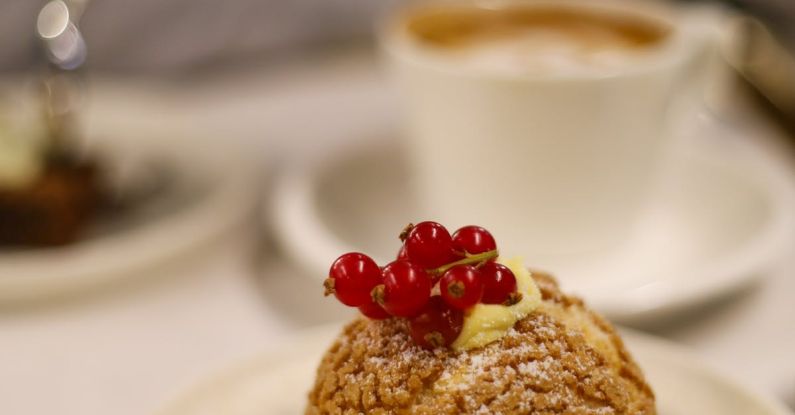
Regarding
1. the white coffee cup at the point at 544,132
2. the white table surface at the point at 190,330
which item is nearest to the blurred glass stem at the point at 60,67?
the white table surface at the point at 190,330

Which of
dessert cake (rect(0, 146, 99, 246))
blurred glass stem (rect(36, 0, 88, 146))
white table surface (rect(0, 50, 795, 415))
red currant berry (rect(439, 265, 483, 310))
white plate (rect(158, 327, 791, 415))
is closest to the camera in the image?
red currant berry (rect(439, 265, 483, 310))

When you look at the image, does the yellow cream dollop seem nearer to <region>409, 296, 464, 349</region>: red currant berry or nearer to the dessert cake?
<region>409, 296, 464, 349</region>: red currant berry

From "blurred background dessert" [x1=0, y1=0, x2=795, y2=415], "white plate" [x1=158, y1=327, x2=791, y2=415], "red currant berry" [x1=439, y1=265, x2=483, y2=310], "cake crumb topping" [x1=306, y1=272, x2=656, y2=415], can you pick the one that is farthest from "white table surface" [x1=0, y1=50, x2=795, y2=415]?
"red currant berry" [x1=439, y1=265, x2=483, y2=310]

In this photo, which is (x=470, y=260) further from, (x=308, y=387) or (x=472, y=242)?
(x=308, y=387)

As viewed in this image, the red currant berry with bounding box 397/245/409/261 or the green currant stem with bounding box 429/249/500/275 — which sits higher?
the red currant berry with bounding box 397/245/409/261

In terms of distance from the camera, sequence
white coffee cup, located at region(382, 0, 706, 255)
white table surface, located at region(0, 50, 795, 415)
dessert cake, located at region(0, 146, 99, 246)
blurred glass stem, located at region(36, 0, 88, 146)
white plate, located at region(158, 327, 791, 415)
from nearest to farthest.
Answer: white plate, located at region(158, 327, 791, 415)
white table surface, located at region(0, 50, 795, 415)
white coffee cup, located at region(382, 0, 706, 255)
dessert cake, located at region(0, 146, 99, 246)
blurred glass stem, located at region(36, 0, 88, 146)

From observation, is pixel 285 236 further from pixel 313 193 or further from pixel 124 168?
pixel 124 168

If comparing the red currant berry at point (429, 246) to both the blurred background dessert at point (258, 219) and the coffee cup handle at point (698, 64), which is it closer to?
the blurred background dessert at point (258, 219)
